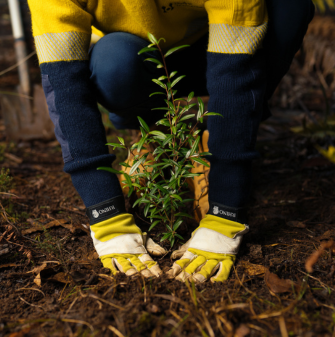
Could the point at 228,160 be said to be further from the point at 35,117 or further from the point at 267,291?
the point at 35,117

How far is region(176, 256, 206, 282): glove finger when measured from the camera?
1146 mm

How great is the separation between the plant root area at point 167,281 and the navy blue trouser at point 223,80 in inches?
11.6

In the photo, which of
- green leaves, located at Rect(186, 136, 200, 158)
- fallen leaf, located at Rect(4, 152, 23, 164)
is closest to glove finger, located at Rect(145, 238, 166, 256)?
green leaves, located at Rect(186, 136, 200, 158)

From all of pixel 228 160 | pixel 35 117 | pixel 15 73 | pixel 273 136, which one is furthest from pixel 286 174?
pixel 15 73

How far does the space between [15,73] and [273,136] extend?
3.11m

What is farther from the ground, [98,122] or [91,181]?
[98,122]

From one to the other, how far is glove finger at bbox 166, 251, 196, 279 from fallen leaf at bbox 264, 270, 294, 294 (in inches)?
11.4

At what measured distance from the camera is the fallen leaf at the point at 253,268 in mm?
1208

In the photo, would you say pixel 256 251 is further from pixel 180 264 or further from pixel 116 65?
pixel 116 65

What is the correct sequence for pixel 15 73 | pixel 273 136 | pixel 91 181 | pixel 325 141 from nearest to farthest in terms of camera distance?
pixel 91 181 < pixel 325 141 < pixel 273 136 < pixel 15 73

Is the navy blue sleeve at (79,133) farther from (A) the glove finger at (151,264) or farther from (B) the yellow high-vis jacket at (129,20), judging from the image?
(A) the glove finger at (151,264)

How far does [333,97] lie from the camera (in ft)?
12.9

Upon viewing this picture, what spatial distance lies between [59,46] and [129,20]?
1.45 feet

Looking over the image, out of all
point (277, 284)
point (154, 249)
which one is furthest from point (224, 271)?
point (154, 249)
